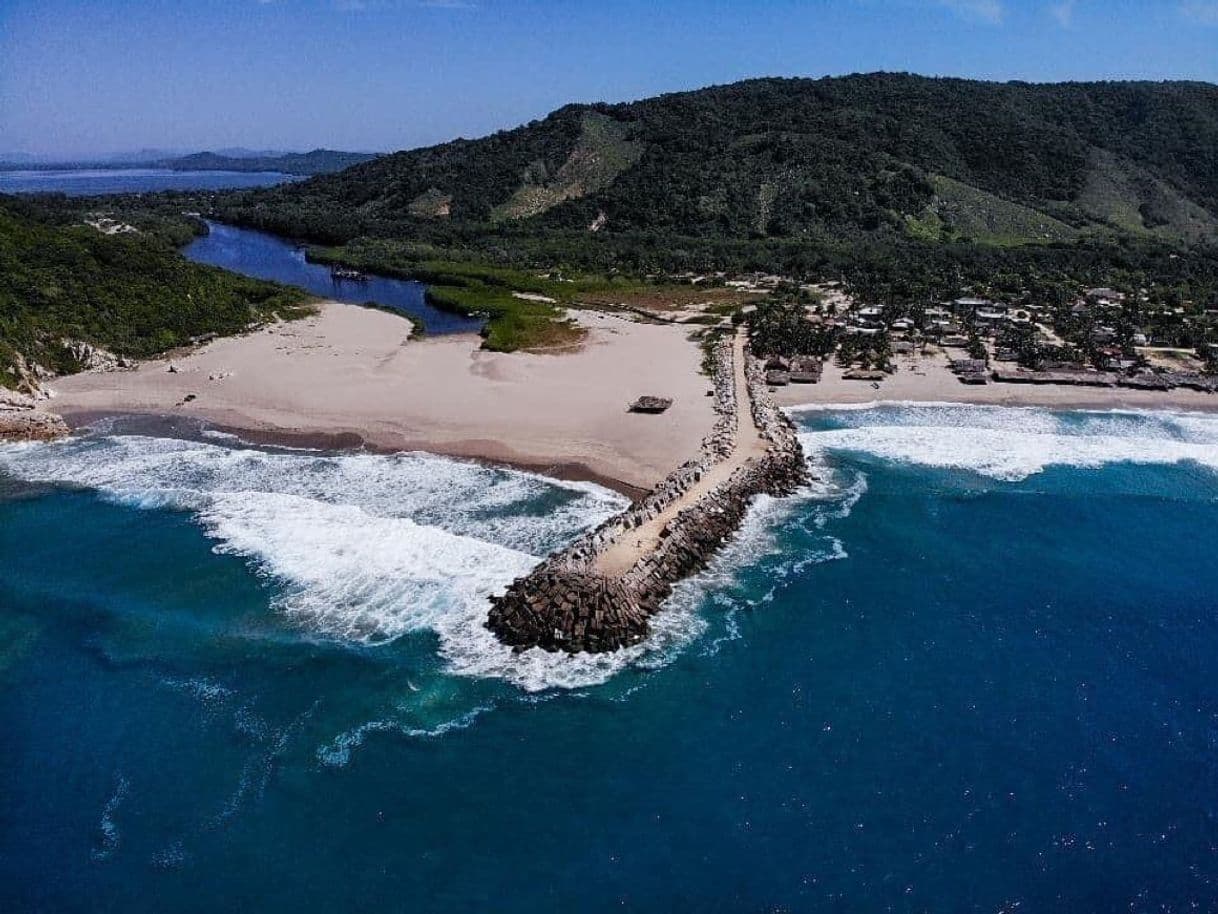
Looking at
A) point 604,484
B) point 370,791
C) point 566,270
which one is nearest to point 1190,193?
point 566,270

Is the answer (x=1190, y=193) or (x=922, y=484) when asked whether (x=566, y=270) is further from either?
(x=1190, y=193)

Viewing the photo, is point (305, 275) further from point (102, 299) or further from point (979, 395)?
point (979, 395)

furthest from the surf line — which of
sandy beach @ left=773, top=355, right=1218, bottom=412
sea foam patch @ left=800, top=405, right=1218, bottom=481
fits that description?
sandy beach @ left=773, top=355, right=1218, bottom=412

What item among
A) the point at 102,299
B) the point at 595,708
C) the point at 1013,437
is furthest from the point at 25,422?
the point at 1013,437

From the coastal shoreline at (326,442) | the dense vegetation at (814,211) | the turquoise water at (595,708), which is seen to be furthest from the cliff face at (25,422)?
the dense vegetation at (814,211)

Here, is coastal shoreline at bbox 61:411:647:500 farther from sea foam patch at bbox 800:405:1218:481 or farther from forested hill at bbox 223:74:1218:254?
forested hill at bbox 223:74:1218:254

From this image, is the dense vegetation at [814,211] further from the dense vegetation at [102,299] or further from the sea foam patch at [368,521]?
the sea foam patch at [368,521]
